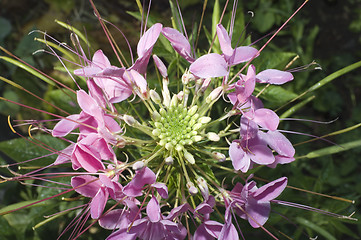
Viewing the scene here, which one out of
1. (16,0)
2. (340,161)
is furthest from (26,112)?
(340,161)

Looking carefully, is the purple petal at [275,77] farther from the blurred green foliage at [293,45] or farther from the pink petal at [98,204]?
the blurred green foliage at [293,45]

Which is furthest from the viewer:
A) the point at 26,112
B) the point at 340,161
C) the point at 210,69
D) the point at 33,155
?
the point at 340,161

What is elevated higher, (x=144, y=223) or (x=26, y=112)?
(x=144, y=223)

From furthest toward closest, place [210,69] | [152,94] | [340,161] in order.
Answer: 1. [340,161]
2. [152,94]
3. [210,69]

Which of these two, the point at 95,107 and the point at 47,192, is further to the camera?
the point at 47,192

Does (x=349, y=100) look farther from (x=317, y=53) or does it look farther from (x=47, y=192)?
(x=47, y=192)

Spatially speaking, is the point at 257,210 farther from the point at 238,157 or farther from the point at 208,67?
the point at 208,67

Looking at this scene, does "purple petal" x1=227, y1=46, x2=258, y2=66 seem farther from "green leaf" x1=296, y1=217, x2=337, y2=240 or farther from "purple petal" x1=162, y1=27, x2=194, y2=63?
"green leaf" x1=296, y1=217, x2=337, y2=240

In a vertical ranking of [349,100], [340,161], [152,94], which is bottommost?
[340,161]

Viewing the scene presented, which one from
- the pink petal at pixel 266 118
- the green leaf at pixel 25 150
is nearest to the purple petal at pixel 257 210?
the pink petal at pixel 266 118
